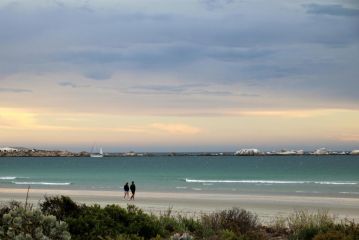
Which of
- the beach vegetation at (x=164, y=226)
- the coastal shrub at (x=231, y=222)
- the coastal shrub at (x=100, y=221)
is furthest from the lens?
the coastal shrub at (x=231, y=222)

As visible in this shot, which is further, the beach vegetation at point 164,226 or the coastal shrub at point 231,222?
the coastal shrub at point 231,222

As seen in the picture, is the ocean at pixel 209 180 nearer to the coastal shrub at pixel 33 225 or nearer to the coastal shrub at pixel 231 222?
the coastal shrub at pixel 231 222

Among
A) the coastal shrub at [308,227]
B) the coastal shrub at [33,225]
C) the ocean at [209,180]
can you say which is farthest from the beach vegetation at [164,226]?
the ocean at [209,180]

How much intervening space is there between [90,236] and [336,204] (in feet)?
80.4

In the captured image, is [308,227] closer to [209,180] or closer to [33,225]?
[33,225]

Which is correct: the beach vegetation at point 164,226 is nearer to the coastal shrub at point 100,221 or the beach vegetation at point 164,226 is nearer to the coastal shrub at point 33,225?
the coastal shrub at point 100,221

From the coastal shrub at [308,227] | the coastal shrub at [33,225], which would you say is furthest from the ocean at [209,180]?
the coastal shrub at [33,225]

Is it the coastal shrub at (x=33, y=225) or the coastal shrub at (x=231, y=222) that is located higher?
the coastal shrub at (x=33, y=225)

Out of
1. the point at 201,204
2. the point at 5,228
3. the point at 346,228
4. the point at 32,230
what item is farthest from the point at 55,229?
the point at 201,204

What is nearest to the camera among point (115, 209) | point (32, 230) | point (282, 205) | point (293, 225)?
point (32, 230)

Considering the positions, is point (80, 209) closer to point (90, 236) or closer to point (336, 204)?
point (90, 236)

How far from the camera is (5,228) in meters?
6.52

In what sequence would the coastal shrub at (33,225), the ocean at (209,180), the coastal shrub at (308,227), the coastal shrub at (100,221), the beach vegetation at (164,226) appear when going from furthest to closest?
1. the ocean at (209,180)
2. the coastal shrub at (308,227)
3. the coastal shrub at (100,221)
4. the beach vegetation at (164,226)
5. the coastal shrub at (33,225)

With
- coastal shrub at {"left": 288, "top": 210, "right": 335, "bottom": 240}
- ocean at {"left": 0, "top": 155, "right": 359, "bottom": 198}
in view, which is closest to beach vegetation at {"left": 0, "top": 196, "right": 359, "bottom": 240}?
coastal shrub at {"left": 288, "top": 210, "right": 335, "bottom": 240}
